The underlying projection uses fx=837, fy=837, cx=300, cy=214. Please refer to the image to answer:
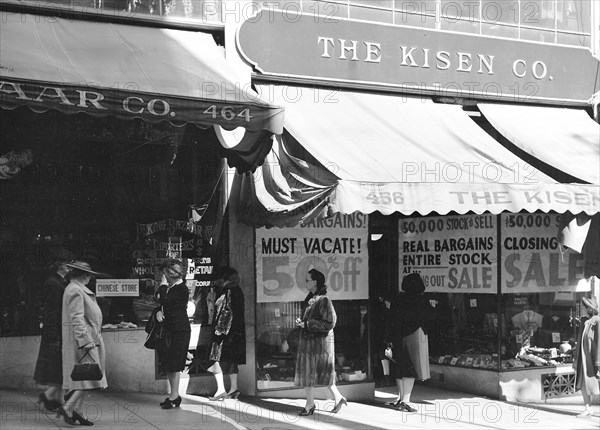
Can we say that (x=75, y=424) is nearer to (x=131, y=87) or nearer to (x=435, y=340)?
(x=131, y=87)

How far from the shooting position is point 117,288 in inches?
426

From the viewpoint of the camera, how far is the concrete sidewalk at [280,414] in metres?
9.14

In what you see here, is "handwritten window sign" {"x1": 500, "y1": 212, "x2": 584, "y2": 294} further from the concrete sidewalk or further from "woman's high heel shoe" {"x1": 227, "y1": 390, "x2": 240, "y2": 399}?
"woman's high heel shoe" {"x1": 227, "y1": 390, "x2": 240, "y2": 399}

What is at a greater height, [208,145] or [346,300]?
[208,145]

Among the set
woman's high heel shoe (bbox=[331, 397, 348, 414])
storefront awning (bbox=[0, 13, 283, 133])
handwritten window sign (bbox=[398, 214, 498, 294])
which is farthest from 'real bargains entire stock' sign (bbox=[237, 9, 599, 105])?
woman's high heel shoe (bbox=[331, 397, 348, 414])

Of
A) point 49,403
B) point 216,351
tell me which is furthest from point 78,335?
point 216,351

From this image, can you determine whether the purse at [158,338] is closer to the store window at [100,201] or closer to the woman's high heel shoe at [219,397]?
the store window at [100,201]

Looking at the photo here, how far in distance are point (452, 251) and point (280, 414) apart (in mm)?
3844

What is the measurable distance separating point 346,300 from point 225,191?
224 cm

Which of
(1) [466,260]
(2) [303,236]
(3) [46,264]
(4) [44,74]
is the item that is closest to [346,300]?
(2) [303,236]

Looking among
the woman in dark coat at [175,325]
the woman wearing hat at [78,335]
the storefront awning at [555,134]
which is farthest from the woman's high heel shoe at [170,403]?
the storefront awning at [555,134]

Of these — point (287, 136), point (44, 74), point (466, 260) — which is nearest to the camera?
point (44, 74)

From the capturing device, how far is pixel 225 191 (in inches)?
434

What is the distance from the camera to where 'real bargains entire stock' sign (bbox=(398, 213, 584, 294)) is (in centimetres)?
1190
